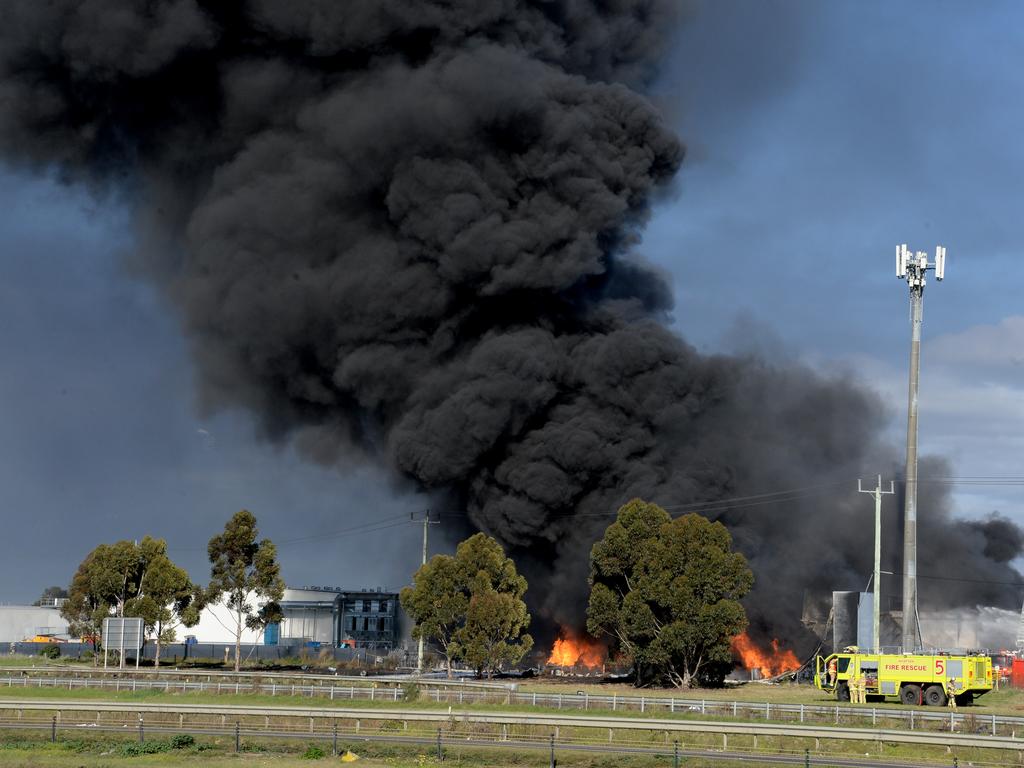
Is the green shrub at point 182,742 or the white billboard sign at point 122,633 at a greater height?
the white billboard sign at point 122,633

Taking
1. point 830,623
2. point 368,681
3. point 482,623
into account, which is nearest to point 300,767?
point 368,681

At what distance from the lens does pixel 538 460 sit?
74.1 meters

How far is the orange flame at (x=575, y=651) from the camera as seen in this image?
7569cm

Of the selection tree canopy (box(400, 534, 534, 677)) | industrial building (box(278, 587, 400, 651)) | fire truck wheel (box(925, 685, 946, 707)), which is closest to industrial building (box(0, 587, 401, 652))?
industrial building (box(278, 587, 400, 651))

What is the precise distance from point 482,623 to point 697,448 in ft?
Answer: 81.1

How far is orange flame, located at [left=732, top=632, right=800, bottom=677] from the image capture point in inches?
2854

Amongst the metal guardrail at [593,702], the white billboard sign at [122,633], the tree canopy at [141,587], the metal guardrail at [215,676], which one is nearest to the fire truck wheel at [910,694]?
the metal guardrail at [593,702]

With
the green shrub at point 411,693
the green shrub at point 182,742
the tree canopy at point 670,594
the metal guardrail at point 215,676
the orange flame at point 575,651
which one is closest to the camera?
the green shrub at point 182,742

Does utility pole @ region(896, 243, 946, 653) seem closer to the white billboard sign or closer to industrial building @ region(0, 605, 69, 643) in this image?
the white billboard sign

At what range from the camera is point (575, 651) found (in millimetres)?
77250

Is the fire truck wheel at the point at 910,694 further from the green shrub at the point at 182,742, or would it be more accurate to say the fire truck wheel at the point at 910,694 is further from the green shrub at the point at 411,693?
the green shrub at the point at 182,742

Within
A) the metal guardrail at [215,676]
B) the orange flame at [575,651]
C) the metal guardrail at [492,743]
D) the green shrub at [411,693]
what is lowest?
the orange flame at [575,651]

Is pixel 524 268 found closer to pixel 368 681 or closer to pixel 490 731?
pixel 368 681

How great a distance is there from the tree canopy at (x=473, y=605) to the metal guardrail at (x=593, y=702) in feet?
19.2
